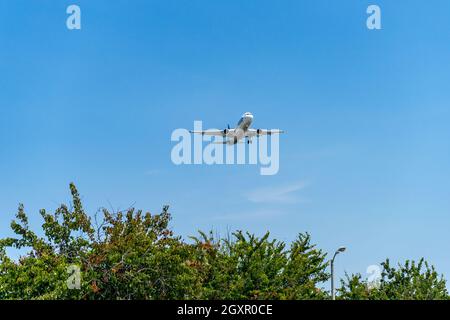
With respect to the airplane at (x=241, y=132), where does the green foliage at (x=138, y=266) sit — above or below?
below

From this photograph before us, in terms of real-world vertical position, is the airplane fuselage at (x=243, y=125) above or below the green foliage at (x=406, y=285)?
above

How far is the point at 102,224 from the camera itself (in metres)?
41.6

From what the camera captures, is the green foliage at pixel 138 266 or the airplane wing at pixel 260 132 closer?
the green foliage at pixel 138 266

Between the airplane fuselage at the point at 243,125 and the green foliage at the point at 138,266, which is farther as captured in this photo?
the airplane fuselage at the point at 243,125

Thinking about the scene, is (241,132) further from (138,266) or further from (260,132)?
(138,266)

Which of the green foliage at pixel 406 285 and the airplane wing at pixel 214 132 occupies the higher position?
the airplane wing at pixel 214 132

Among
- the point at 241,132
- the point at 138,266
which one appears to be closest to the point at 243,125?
the point at 241,132
